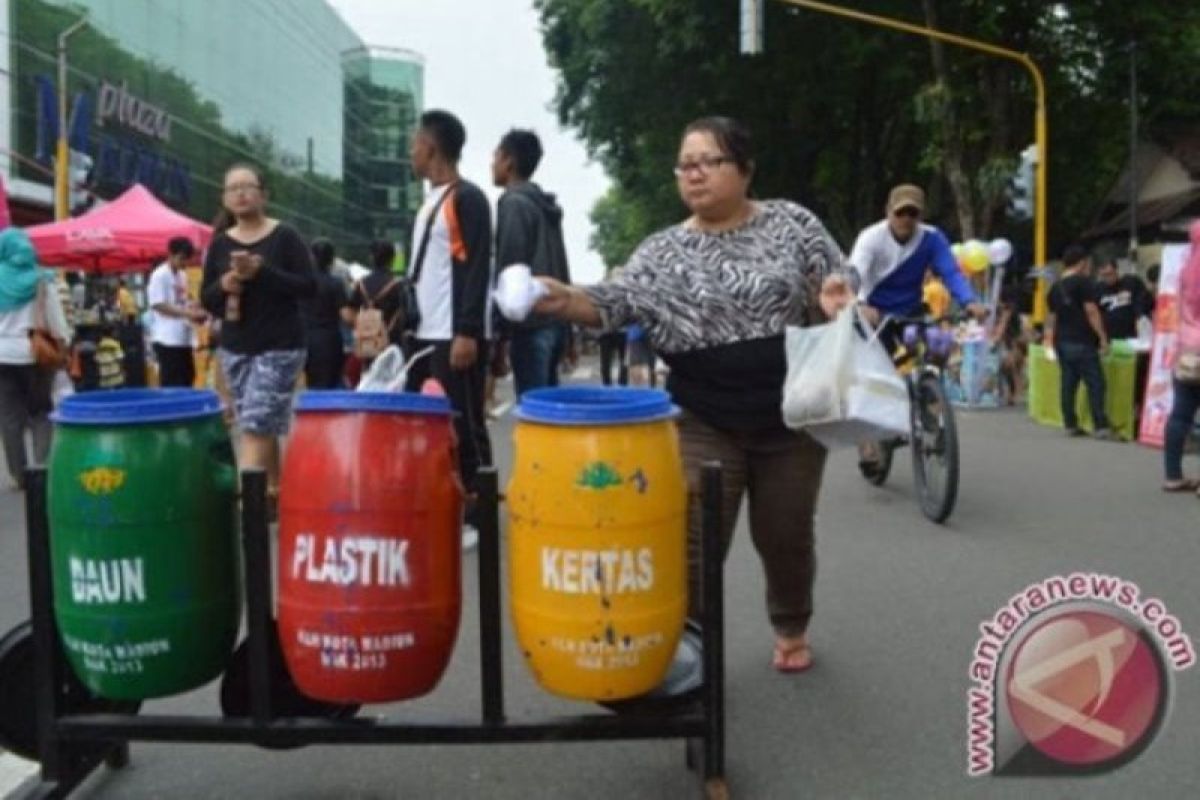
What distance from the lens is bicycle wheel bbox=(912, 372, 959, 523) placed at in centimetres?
648

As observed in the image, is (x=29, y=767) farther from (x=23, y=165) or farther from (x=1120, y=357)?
(x=23, y=165)

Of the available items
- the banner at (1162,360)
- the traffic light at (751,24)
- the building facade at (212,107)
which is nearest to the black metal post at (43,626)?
the banner at (1162,360)

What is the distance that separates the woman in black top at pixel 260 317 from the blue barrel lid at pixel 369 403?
3.18 metres

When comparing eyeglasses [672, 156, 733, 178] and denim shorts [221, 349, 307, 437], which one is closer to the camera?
eyeglasses [672, 156, 733, 178]

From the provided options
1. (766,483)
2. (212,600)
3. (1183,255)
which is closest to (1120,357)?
(1183,255)

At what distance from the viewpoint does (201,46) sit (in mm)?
52125

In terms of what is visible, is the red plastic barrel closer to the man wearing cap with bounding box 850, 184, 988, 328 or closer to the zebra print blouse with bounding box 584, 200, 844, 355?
the zebra print blouse with bounding box 584, 200, 844, 355

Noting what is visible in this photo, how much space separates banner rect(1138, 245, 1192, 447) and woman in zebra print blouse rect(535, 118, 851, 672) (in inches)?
297

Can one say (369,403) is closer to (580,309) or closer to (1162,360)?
(580,309)

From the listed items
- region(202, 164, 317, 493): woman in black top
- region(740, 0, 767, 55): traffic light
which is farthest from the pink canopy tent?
region(202, 164, 317, 493): woman in black top

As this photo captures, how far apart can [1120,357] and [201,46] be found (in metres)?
48.5

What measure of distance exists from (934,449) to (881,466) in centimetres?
107

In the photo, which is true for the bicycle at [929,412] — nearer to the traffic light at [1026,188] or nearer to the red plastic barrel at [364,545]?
the red plastic barrel at [364,545]

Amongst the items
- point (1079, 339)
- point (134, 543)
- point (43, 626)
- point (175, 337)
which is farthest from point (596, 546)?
point (1079, 339)
